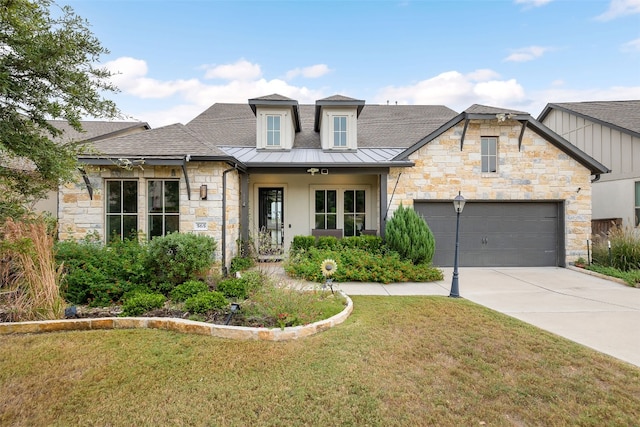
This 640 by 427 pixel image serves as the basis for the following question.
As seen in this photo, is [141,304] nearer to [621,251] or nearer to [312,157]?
[312,157]

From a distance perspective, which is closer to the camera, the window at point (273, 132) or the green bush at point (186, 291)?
the green bush at point (186, 291)

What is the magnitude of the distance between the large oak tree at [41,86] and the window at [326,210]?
7.99 meters

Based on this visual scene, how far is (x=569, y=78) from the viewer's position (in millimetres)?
12625

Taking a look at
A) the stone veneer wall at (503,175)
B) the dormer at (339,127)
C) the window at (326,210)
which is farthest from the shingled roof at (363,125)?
the stone veneer wall at (503,175)

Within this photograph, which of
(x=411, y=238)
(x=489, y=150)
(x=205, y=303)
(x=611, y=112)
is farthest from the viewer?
(x=611, y=112)

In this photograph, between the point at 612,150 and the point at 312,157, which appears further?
the point at 612,150

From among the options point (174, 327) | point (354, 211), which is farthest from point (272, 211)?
point (174, 327)

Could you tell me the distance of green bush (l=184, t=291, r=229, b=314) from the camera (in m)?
4.76

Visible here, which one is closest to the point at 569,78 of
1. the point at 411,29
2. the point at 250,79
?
the point at 411,29

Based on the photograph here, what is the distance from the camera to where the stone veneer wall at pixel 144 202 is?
7270 mm

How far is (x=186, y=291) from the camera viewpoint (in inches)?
213

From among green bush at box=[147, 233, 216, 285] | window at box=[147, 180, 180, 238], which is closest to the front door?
window at box=[147, 180, 180, 238]

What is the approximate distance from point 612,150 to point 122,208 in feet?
53.1

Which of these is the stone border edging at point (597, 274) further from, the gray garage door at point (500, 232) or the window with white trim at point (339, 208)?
the window with white trim at point (339, 208)
